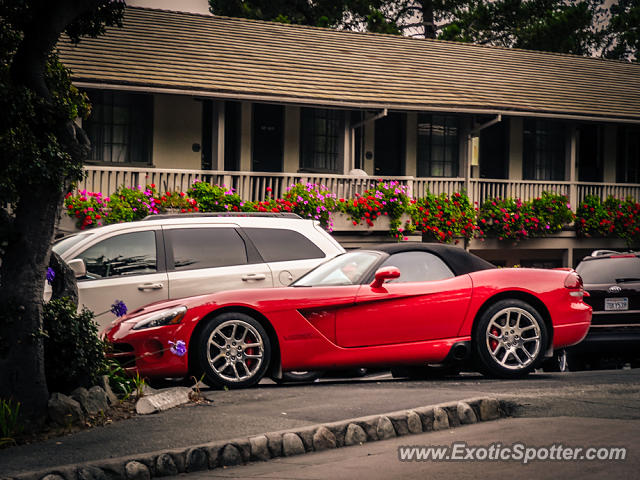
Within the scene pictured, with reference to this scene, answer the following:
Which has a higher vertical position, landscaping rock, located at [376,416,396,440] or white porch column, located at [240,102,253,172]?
white porch column, located at [240,102,253,172]

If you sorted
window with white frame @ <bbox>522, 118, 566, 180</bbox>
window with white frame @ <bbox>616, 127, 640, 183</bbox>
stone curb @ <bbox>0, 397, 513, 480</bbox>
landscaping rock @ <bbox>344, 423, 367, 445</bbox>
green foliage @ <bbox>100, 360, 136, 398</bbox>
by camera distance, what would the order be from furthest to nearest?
window with white frame @ <bbox>616, 127, 640, 183</bbox> < window with white frame @ <bbox>522, 118, 566, 180</bbox> < green foliage @ <bbox>100, 360, 136, 398</bbox> < landscaping rock @ <bbox>344, 423, 367, 445</bbox> < stone curb @ <bbox>0, 397, 513, 480</bbox>

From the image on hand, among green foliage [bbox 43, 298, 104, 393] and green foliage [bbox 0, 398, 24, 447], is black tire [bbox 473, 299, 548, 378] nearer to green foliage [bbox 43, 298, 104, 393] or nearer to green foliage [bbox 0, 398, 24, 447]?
green foliage [bbox 43, 298, 104, 393]

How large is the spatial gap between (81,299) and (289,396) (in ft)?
11.0

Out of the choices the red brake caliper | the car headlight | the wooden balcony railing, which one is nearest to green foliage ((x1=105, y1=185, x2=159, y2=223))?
the wooden balcony railing

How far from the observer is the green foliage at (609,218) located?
23734mm

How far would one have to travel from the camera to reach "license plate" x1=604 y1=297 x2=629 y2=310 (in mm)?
12422

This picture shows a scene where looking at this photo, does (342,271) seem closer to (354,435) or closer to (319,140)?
(354,435)

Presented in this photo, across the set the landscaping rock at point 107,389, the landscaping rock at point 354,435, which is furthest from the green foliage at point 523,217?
the landscaping rock at point 354,435

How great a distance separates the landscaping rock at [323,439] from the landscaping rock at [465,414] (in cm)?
124

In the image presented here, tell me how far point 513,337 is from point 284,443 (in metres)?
3.92

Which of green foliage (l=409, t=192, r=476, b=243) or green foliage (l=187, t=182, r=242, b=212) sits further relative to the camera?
green foliage (l=409, t=192, r=476, b=243)

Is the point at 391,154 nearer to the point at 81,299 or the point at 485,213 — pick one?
the point at 485,213

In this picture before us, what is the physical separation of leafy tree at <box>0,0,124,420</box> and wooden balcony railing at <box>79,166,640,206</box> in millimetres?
10567

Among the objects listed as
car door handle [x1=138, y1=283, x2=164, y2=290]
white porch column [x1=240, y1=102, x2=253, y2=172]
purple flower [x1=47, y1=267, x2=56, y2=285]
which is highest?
white porch column [x1=240, y1=102, x2=253, y2=172]
